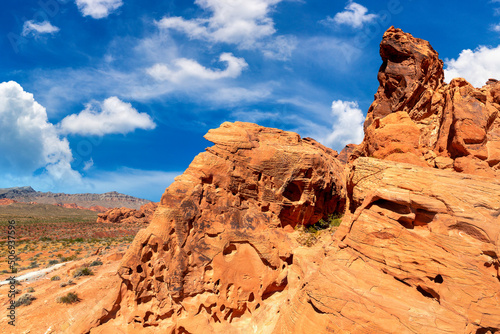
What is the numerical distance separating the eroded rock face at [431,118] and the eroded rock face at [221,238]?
12.1 feet

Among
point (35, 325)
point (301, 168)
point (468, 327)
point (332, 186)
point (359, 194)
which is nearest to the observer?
point (468, 327)

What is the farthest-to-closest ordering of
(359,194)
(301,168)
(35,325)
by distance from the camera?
(35,325) → (301,168) → (359,194)

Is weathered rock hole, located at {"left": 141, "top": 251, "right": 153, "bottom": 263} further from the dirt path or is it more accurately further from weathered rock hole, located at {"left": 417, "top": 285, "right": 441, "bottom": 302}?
the dirt path

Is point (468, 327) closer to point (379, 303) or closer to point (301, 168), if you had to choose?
point (379, 303)

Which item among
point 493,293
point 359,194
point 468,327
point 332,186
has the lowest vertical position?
A: point 468,327

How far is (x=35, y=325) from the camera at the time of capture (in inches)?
513

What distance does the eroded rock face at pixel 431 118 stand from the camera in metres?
10.2

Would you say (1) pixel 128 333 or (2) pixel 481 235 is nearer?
(2) pixel 481 235

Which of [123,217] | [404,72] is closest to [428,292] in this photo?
[404,72]

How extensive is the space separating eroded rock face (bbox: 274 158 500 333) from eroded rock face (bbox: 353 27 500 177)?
317 centimetres

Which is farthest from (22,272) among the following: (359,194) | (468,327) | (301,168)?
(468,327)

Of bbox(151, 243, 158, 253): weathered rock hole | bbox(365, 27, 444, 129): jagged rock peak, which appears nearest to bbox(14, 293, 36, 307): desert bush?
bbox(151, 243, 158, 253): weathered rock hole

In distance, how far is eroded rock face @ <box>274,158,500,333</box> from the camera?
6211mm

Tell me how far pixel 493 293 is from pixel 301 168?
7432mm
